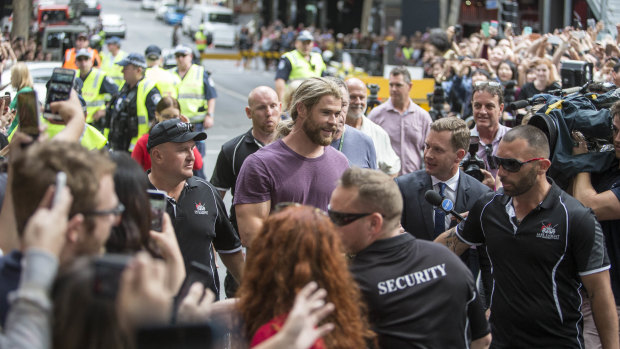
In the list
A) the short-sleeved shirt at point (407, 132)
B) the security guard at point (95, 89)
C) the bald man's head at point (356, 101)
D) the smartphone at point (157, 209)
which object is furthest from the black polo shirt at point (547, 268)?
the security guard at point (95, 89)

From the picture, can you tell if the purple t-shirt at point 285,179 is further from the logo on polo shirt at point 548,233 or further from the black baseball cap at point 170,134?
the logo on polo shirt at point 548,233

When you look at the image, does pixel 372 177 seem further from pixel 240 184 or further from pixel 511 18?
pixel 511 18

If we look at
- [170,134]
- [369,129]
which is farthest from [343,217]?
[369,129]

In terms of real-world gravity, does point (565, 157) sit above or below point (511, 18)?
below

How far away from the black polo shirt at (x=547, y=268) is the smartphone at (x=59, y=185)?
283 cm

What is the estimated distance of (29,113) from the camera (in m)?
3.64

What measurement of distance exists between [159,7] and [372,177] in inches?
2825

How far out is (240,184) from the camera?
5.32 m

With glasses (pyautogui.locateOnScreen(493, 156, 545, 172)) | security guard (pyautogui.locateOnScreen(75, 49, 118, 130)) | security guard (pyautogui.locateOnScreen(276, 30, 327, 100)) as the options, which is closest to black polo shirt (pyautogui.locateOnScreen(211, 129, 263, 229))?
glasses (pyautogui.locateOnScreen(493, 156, 545, 172))

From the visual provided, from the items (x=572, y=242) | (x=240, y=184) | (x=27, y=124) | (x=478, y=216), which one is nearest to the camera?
(x=27, y=124)

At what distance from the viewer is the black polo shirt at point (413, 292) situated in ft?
11.6

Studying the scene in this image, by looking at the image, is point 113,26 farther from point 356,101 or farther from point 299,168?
point 299,168

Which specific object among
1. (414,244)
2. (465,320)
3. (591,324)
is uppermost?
(414,244)

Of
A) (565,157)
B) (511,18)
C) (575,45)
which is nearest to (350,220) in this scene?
(565,157)
